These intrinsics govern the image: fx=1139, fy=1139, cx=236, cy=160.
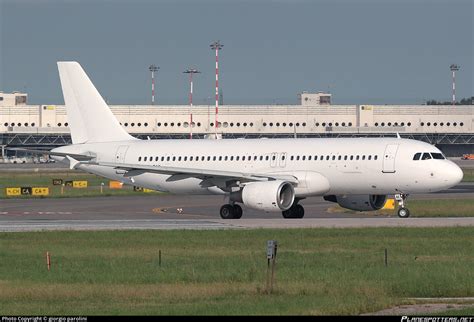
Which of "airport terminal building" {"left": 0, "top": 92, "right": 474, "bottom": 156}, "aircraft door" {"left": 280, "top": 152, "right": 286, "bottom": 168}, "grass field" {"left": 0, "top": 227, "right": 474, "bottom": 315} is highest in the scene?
"airport terminal building" {"left": 0, "top": 92, "right": 474, "bottom": 156}

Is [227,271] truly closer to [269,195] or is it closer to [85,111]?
Result: [269,195]

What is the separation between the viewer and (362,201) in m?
60.0

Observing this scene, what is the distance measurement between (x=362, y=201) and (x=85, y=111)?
17.8m

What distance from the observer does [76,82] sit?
67500mm

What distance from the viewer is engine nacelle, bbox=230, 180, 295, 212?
56.0 m

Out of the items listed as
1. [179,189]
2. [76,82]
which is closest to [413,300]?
[179,189]

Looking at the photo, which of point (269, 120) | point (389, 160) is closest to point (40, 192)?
point (389, 160)

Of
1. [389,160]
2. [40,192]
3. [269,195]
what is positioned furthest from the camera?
[40,192]

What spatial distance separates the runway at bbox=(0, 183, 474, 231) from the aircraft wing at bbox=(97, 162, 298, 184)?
2.21m

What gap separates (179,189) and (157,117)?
125575mm

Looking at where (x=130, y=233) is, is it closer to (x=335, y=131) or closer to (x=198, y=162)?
(x=198, y=162)

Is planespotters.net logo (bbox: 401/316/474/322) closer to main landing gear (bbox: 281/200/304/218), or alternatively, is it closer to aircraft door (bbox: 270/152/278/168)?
main landing gear (bbox: 281/200/304/218)

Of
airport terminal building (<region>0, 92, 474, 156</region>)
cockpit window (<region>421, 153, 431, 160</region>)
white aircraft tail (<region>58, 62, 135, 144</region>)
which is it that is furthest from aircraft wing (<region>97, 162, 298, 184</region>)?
airport terminal building (<region>0, 92, 474, 156</region>)

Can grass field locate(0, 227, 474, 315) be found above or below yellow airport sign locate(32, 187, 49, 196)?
below
